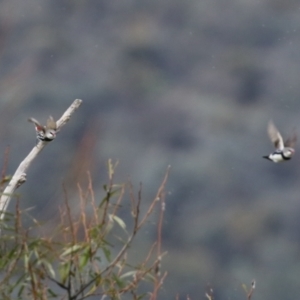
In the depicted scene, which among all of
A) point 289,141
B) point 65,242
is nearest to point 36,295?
point 65,242

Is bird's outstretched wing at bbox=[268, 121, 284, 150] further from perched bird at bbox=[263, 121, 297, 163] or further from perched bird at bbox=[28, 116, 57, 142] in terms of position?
perched bird at bbox=[28, 116, 57, 142]

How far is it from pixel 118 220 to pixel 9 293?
0.37 metres

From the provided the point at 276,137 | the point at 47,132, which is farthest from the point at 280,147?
the point at 47,132

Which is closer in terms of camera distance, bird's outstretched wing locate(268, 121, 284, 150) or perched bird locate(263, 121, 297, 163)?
perched bird locate(263, 121, 297, 163)

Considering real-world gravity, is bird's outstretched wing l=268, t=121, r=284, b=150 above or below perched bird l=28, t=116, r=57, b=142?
above

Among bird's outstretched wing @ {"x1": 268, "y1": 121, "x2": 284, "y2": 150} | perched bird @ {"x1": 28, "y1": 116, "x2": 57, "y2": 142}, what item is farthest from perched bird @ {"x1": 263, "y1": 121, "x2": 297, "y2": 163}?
perched bird @ {"x1": 28, "y1": 116, "x2": 57, "y2": 142}

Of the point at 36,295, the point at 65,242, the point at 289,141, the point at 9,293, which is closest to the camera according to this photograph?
the point at 36,295

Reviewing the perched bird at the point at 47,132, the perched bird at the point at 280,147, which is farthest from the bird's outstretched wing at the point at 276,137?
the perched bird at the point at 47,132

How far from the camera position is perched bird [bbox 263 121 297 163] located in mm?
2752

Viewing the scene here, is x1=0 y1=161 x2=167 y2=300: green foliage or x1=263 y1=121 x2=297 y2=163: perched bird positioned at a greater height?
x1=263 y1=121 x2=297 y2=163: perched bird

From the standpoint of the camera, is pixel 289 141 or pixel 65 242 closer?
pixel 65 242

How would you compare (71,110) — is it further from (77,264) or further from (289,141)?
(289,141)

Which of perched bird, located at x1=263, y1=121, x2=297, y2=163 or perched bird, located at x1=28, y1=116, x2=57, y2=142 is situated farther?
perched bird, located at x1=263, y1=121, x2=297, y2=163

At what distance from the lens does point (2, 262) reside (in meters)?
1.84
